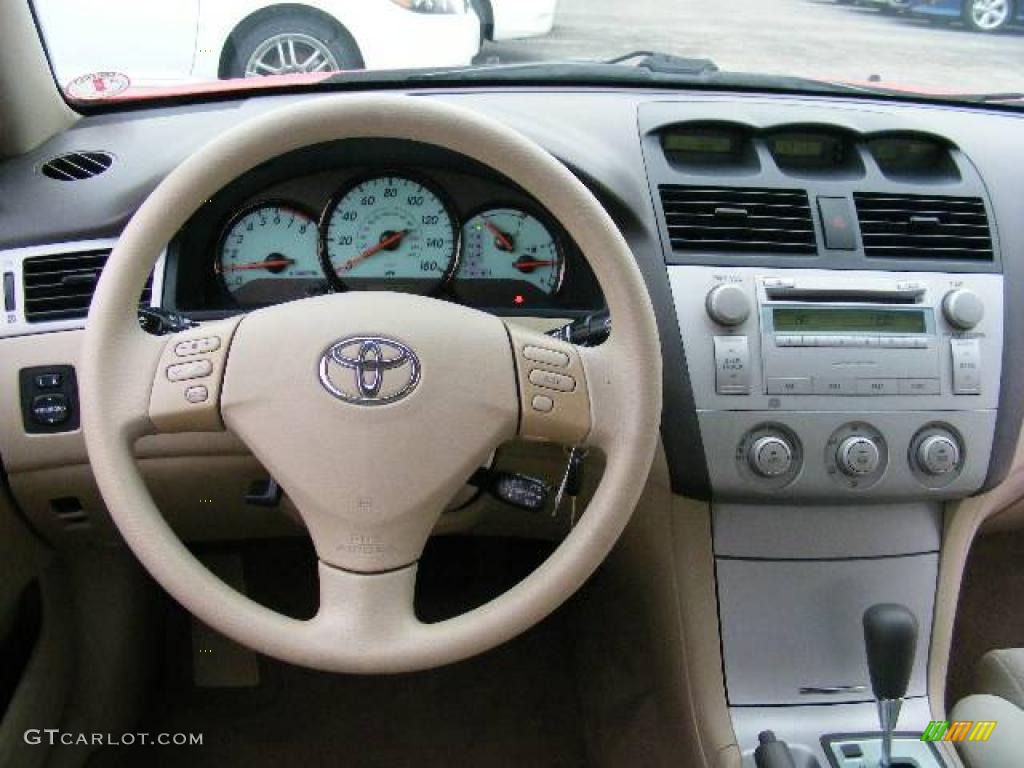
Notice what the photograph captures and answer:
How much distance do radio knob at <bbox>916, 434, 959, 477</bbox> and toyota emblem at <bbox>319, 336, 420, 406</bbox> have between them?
83 cm

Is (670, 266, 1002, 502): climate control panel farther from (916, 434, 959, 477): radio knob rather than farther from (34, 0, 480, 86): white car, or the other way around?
(34, 0, 480, 86): white car

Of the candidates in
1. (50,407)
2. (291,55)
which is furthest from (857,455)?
(291,55)

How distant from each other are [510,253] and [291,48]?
89cm

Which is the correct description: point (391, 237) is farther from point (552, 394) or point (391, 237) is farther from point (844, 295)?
point (844, 295)

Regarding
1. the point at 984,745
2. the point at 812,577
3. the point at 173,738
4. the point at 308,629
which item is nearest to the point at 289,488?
the point at 308,629

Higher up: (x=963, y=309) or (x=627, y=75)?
(x=627, y=75)

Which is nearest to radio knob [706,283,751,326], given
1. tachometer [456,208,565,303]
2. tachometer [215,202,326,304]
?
tachometer [456,208,565,303]

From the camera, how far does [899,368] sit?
158 centimetres

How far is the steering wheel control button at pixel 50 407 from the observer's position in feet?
5.02

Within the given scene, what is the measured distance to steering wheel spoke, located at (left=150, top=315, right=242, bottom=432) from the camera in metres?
1.17

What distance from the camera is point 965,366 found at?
160 cm

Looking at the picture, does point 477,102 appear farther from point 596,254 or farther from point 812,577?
point 812,577

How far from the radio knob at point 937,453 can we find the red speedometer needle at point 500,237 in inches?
26.7

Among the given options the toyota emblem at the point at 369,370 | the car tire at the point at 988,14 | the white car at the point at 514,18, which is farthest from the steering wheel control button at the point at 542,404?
the car tire at the point at 988,14
